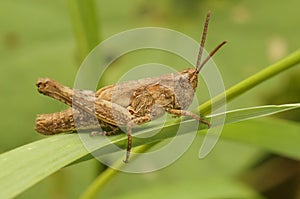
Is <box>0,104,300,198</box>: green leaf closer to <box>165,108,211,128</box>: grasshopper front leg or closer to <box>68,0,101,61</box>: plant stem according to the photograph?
<box>165,108,211,128</box>: grasshopper front leg

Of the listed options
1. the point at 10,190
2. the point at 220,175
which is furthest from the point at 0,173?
the point at 220,175

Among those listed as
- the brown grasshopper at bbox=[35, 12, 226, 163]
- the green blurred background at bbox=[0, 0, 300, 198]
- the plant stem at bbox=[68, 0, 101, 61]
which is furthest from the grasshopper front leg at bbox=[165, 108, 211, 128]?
the green blurred background at bbox=[0, 0, 300, 198]

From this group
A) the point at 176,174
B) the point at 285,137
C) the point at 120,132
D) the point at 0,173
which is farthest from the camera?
the point at 176,174

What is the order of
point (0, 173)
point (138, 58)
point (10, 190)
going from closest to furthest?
point (10, 190), point (0, 173), point (138, 58)

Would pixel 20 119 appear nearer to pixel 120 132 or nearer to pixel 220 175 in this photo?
pixel 220 175

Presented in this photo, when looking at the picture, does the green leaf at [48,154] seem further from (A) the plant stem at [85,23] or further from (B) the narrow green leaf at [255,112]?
(A) the plant stem at [85,23]

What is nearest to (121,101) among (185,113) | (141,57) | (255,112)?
(185,113)

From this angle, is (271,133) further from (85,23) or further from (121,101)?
(85,23)
